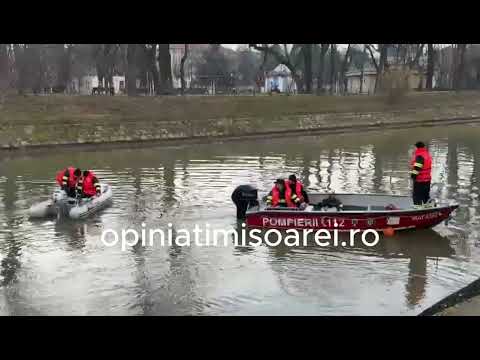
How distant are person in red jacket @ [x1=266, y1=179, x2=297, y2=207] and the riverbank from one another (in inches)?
943

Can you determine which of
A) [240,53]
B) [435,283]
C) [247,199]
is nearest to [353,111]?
[247,199]

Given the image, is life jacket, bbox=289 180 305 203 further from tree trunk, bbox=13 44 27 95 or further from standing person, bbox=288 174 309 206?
tree trunk, bbox=13 44 27 95

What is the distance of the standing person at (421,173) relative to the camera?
1354 centimetres

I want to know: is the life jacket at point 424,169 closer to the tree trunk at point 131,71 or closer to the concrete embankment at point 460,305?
the concrete embankment at point 460,305

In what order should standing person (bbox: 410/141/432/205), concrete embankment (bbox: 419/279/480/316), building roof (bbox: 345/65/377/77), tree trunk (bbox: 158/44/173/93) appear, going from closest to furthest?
concrete embankment (bbox: 419/279/480/316) < standing person (bbox: 410/141/432/205) < tree trunk (bbox: 158/44/173/93) < building roof (bbox: 345/65/377/77)

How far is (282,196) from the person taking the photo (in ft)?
47.5

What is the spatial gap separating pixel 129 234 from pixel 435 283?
7.54 meters

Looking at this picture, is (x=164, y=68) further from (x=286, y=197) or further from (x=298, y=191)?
(x=286, y=197)

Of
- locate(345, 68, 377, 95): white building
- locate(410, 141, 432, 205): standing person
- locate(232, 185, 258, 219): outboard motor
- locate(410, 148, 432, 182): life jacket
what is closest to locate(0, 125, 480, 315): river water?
locate(232, 185, 258, 219): outboard motor

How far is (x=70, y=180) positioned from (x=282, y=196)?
6.42 m

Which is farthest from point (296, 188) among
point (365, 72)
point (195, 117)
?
point (365, 72)

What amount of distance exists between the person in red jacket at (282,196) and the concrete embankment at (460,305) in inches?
265

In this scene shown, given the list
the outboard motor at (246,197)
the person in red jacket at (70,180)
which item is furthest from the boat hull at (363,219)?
the person in red jacket at (70,180)

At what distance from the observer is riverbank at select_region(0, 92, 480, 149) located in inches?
1443
